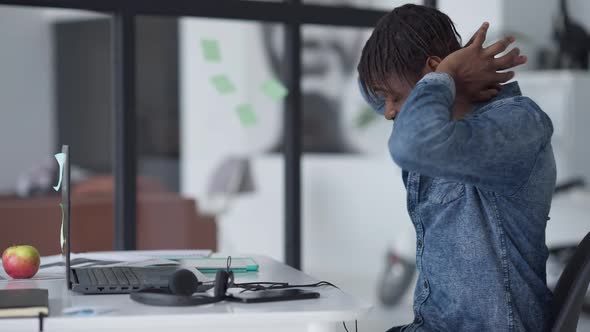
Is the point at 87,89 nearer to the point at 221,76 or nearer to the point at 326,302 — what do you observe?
the point at 221,76

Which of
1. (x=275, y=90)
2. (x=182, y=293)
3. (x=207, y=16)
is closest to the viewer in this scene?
(x=182, y=293)

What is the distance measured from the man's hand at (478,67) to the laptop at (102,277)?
65 cm

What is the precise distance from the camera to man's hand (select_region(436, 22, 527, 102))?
4.91 ft

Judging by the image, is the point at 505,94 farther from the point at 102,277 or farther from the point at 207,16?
the point at 207,16

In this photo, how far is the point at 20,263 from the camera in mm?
1815

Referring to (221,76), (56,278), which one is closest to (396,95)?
(56,278)

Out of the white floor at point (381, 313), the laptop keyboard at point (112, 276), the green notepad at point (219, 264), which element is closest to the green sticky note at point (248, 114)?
the white floor at point (381, 313)

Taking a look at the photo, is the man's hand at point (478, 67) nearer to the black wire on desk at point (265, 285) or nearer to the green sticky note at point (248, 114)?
the black wire on desk at point (265, 285)

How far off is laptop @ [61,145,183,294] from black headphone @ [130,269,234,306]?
0.09 meters

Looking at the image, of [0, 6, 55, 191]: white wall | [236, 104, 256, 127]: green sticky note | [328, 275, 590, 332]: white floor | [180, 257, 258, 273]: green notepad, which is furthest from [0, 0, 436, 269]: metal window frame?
[0, 6, 55, 191]: white wall

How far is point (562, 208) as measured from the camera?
472 centimetres

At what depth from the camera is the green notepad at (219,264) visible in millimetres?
1925

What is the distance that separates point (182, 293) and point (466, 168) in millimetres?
519

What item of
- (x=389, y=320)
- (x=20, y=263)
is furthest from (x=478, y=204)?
(x=389, y=320)
